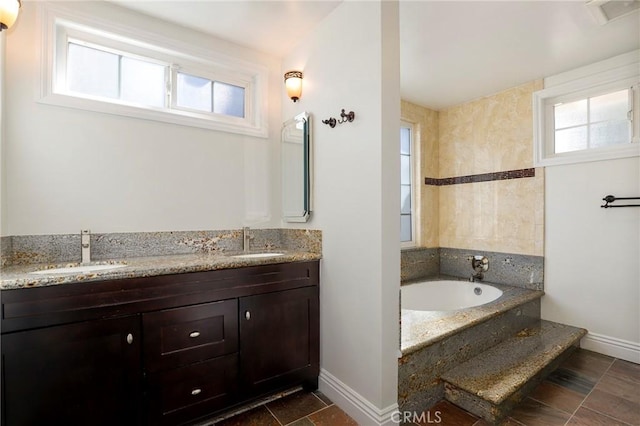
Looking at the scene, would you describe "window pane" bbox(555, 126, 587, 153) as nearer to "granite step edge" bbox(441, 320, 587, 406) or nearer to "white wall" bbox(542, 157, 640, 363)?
"white wall" bbox(542, 157, 640, 363)

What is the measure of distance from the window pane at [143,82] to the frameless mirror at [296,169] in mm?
935

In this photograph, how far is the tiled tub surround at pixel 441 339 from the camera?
1.78m

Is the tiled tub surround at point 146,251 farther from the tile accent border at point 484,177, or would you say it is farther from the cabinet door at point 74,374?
the tile accent border at point 484,177

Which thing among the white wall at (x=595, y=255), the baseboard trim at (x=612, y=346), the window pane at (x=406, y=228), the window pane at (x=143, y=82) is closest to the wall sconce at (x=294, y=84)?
the window pane at (x=143, y=82)

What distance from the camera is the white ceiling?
190cm

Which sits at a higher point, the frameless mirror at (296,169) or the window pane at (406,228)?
the frameless mirror at (296,169)

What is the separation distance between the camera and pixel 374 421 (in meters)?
1.63

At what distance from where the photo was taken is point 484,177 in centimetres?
327

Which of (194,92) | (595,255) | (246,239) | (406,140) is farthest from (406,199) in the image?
(194,92)

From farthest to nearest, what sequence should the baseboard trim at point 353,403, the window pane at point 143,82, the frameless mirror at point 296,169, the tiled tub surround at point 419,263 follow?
the tiled tub surround at point 419,263 < the frameless mirror at point 296,169 < the window pane at point 143,82 < the baseboard trim at point 353,403

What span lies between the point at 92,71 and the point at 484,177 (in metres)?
3.51

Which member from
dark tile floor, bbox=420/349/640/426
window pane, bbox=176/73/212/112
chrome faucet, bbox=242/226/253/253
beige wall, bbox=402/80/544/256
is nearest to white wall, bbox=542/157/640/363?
beige wall, bbox=402/80/544/256

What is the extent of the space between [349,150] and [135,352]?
A: 5.09 feet

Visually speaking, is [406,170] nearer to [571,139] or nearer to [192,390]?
[571,139]
